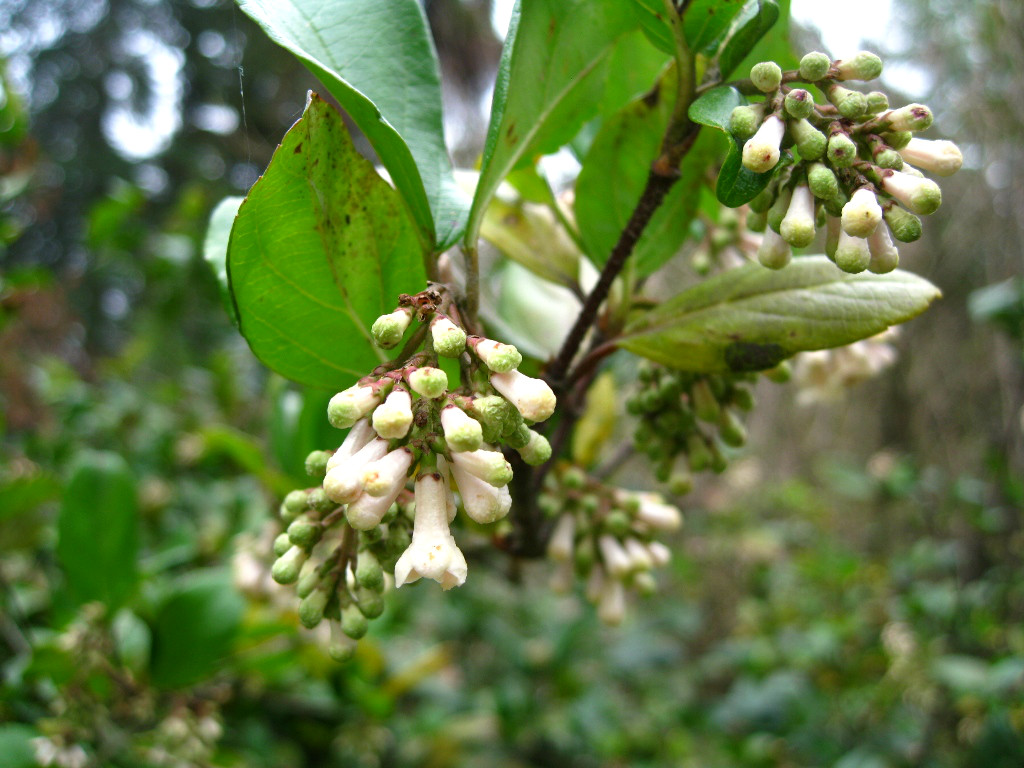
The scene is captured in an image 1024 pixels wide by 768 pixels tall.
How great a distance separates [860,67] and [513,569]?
1379mm

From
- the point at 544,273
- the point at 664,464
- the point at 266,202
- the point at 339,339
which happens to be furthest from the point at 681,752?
the point at 266,202

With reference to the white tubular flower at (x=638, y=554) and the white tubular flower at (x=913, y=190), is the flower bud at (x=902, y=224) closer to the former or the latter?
the white tubular flower at (x=913, y=190)

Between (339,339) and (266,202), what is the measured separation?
0.67ft

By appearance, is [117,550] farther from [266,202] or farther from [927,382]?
[927,382]

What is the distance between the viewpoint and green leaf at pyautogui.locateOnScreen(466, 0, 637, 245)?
0.80 meters

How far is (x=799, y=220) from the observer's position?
27.5 inches

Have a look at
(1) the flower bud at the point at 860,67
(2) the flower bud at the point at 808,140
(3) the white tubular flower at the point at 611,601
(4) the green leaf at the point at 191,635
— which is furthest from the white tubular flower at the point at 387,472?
(4) the green leaf at the point at 191,635

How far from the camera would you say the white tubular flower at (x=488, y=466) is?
2.06 feet

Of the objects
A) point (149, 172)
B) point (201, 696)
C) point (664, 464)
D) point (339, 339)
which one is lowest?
point (149, 172)

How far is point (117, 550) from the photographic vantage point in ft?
5.27

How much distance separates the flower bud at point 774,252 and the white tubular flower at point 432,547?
0.45m

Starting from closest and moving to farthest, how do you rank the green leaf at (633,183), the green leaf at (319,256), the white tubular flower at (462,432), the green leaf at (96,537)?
the white tubular flower at (462,432), the green leaf at (319,256), the green leaf at (633,183), the green leaf at (96,537)

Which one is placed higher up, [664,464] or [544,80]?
[544,80]

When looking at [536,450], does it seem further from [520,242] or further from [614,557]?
[614,557]
